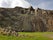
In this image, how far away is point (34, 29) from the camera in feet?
145

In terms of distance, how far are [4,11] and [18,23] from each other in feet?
13.1

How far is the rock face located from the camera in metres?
41.2

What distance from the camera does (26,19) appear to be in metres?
44.2

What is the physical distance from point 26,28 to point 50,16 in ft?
38.5

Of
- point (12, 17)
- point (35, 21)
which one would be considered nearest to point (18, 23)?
point (12, 17)

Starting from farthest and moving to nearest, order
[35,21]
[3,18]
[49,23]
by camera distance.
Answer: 1. [49,23]
2. [35,21]
3. [3,18]

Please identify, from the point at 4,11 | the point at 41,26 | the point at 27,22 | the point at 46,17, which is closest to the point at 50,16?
the point at 46,17

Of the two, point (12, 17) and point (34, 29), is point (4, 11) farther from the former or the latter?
point (34, 29)

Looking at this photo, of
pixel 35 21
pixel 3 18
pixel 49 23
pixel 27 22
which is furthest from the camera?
pixel 49 23

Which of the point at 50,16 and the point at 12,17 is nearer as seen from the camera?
the point at 12,17

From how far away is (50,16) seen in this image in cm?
5150

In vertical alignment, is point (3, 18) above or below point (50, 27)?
above

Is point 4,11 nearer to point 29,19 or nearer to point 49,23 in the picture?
point 29,19

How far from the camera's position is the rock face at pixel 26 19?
4122cm
